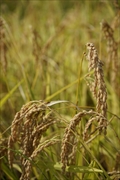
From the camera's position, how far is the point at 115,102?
6.89ft

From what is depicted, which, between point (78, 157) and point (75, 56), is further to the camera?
point (75, 56)

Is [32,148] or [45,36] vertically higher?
[45,36]

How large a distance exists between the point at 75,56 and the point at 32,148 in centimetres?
208

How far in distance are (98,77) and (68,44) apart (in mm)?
2609

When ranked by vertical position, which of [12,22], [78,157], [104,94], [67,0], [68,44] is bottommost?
[78,157]

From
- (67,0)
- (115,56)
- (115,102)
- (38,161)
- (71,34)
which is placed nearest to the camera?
(38,161)

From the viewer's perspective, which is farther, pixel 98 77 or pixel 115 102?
pixel 115 102

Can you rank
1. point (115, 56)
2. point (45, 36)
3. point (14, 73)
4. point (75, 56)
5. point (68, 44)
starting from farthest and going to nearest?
point (45, 36)
point (68, 44)
point (75, 56)
point (14, 73)
point (115, 56)

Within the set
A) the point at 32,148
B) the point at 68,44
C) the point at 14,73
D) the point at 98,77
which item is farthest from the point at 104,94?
the point at 68,44

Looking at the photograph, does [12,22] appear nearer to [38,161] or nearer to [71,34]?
[71,34]

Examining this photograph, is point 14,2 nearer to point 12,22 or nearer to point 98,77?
point 12,22

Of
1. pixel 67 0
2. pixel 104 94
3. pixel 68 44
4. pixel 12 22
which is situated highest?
pixel 67 0

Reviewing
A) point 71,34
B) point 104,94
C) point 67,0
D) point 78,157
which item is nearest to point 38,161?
point 78,157

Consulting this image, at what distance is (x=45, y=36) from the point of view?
13.9 feet
